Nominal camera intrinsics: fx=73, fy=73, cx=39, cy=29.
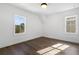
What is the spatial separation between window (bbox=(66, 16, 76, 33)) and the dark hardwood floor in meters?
0.20

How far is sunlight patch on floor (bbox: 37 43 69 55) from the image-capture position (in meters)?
1.09

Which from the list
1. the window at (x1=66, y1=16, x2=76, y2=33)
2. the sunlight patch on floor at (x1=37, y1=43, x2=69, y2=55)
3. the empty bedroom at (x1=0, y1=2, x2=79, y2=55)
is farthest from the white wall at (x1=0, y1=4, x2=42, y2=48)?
the window at (x1=66, y1=16, x2=76, y2=33)

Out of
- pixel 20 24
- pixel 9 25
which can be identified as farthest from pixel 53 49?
pixel 9 25

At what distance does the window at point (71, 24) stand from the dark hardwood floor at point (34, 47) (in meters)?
0.20

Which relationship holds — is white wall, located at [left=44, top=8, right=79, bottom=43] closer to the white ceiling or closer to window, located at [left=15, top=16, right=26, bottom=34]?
the white ceiling

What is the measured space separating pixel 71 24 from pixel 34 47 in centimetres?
67

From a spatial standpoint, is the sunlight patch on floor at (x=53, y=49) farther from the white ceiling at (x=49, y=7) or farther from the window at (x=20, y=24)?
the white ceiling at (x=49, y=7)

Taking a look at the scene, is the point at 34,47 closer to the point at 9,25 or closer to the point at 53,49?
the point at 53,49

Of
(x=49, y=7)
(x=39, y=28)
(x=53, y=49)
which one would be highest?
(x=49, y=7)

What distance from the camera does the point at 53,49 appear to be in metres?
1.11

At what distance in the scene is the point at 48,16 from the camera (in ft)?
3.90

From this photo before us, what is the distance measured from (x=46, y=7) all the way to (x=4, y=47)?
0.83 metres

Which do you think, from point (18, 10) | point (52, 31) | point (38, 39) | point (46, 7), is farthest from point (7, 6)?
point (52, 31)

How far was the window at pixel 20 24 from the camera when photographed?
3.57 ft
